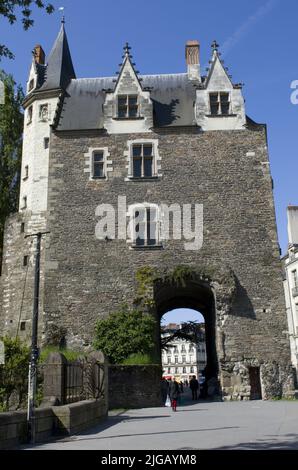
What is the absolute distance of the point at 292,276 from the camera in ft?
134

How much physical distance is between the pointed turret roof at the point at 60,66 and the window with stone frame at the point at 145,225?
10.3 metres

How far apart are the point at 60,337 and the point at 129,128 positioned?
10.7m

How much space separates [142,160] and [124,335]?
8.66 m

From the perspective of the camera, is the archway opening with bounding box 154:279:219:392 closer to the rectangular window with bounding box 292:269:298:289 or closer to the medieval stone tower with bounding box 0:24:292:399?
the medieval stone tower with bounding box 0:24:292:399

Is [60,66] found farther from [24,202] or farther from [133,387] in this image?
[133,387]

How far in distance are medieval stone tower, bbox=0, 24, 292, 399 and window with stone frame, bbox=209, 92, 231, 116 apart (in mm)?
52

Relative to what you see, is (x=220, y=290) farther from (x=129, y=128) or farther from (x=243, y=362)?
(x=129, y=128)

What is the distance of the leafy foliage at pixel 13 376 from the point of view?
16562 millimetres

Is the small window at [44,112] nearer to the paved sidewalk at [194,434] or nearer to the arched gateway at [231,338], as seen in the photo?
the arched gateway at [231,338]

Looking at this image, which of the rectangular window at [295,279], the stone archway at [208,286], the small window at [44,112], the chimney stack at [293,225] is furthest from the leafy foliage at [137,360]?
the chimney stack at [293,225]

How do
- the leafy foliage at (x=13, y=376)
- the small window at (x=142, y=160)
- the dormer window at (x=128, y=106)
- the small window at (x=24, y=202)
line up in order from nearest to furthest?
the leafy foliage at (x=13, y=376) → the small window at (x=142, y=160) → the dormer window at (x=128, y=106) → the small window at (x=24, y=202)

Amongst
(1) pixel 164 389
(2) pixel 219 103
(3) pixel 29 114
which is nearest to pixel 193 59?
(2) pixel 219 103

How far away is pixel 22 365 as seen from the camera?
55.4ft

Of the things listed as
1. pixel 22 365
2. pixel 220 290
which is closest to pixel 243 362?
pixel 220 290
